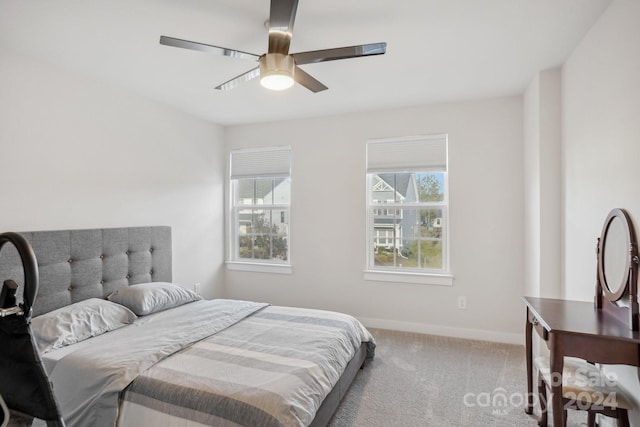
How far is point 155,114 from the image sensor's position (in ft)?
11.1

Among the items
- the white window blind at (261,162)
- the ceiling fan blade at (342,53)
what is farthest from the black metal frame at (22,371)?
the white window blind at (261,162)

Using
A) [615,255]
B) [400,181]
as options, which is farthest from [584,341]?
[400,181]

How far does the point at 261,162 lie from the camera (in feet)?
14.1

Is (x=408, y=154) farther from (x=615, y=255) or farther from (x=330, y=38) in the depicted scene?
(x=615, y=255)

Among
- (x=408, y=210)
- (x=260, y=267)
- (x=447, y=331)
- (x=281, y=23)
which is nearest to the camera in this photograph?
(x=281, y=23)

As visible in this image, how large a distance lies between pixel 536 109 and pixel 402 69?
46.8 inches

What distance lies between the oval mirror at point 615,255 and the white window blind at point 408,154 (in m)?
1.75

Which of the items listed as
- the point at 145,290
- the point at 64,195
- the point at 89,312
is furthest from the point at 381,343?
the point at 64,195

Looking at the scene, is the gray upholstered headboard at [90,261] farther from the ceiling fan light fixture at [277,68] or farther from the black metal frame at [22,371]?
the ceiling fan light fixture at [277,68]

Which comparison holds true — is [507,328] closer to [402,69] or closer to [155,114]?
[402,69]

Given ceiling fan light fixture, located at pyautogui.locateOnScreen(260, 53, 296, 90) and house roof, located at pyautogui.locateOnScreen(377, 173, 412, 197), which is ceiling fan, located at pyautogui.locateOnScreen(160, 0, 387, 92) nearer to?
ceiling fan light fixture, located at pyautogui.locateOnScreen(260, 53, 296, 90)

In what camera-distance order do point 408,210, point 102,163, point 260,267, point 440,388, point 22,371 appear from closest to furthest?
1. point 22,371
2. point 440,388
3. point 102,163
4. point 408,210
5. point 260,267

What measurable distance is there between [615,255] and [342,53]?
1834 mm

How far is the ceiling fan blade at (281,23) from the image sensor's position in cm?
154
